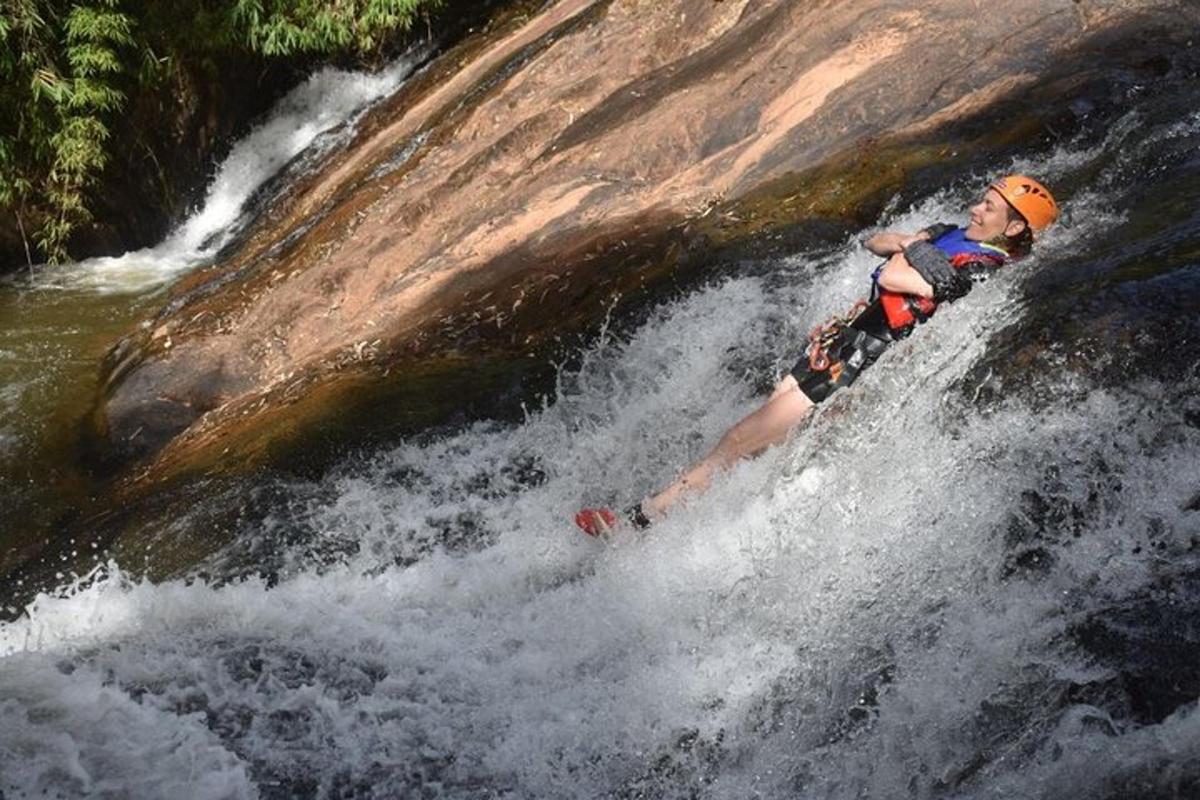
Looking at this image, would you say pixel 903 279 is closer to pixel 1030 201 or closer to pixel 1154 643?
pixel 1030 201

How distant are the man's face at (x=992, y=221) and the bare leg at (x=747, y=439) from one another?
37.7 inches

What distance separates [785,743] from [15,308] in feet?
23.2

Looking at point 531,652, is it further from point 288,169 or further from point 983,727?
point 288,169

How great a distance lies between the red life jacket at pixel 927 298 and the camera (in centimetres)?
483

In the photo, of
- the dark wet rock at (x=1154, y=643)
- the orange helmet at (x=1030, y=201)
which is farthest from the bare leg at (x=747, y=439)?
the dark wet rock at (x=1154, y=643)

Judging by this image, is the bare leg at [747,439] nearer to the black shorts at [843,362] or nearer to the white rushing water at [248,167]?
the black shorts at [843,362]

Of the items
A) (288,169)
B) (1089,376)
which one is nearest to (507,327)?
(1089,376)

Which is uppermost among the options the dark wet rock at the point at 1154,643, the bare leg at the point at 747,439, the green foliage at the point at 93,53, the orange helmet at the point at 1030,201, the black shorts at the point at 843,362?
the green foliage at the point at 93,53

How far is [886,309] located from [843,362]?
275mm

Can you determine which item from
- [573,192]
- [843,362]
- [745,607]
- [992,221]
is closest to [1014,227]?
[992,221]

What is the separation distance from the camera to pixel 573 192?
6.86 meters

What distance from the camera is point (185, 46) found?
988cm

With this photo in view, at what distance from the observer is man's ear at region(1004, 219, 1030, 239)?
4824 mm

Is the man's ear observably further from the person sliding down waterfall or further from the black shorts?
the black shorts
